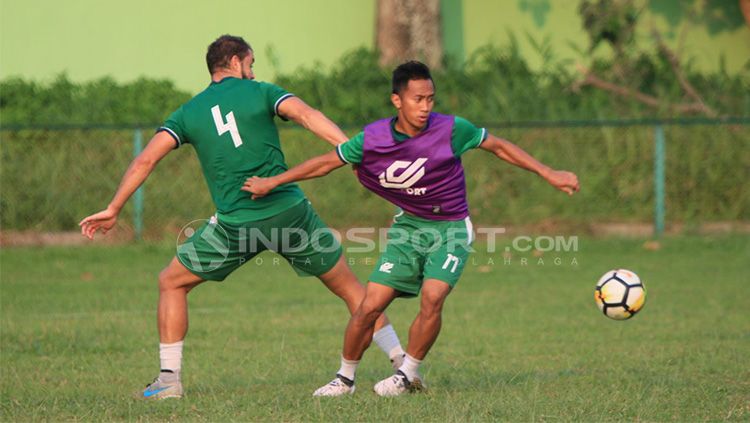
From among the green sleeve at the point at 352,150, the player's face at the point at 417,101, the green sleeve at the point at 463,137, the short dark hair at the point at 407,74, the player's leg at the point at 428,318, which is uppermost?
the short dark hair at the point at 407,74

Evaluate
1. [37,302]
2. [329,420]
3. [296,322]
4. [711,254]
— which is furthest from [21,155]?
[329,420]

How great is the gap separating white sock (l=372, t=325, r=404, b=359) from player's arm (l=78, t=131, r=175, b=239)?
180cm

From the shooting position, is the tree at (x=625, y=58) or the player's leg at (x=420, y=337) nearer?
the player's leg at (x=420, y=337)

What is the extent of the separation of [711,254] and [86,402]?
11395 millimetres

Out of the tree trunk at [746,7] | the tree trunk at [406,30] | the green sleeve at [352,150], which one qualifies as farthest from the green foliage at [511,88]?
the green sleeve at [352,150]

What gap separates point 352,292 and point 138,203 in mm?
10225

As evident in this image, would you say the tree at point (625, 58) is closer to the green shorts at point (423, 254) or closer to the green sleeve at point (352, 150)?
the green shorts at point (423, 254)

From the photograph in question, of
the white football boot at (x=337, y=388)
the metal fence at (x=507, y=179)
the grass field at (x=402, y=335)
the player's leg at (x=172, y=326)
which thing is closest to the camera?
the grass field at (x=402, y=335)

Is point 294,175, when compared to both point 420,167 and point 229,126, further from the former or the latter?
point 420,167

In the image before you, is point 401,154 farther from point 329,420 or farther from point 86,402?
point 86,402

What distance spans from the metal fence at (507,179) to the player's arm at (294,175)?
10.4 metres

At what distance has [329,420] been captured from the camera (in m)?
6.52

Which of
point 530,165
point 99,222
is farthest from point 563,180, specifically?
point 99,222

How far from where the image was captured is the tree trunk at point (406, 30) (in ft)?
65.7
